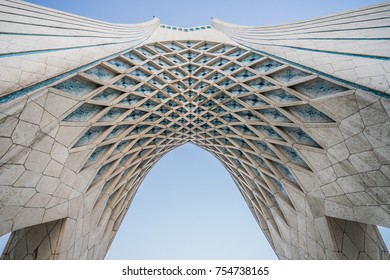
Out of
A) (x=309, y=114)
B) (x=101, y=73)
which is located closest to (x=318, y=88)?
(x=309, y=114)

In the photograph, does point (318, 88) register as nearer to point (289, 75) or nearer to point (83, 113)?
point (289, 75)

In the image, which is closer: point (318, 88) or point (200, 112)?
point (318, 88)

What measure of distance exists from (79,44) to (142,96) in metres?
3.15

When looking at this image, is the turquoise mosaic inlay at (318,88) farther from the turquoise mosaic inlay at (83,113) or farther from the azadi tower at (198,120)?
the turquoise mosaic inlay at (83,113)

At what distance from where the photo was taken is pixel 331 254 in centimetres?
805

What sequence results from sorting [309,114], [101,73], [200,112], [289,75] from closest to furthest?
[309,114], [101,73], [289,75], [200,112]

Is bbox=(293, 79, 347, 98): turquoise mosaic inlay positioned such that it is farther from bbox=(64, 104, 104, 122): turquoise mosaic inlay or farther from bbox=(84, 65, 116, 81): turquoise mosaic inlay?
bbox=(64, 104, 104, 122): turquoise mosaic inlay

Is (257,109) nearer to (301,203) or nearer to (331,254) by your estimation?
(301,203)

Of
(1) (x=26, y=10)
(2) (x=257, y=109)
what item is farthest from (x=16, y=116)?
(2) (x=257, y=109)

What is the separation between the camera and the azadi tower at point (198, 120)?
5.37 metres

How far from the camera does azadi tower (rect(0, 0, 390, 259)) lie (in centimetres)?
537

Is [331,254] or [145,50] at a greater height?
[145,50]

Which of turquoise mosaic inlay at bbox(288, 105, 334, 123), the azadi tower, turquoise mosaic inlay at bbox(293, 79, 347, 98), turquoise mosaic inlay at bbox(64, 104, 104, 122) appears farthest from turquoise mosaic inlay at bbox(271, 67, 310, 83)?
turquoise mosaic inlay at bbox(64, 104, 104, 122)

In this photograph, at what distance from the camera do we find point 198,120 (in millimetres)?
12500
